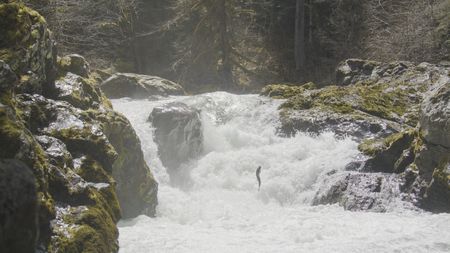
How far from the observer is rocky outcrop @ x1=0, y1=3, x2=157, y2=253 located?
5664 mm

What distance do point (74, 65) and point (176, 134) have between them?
316 cm

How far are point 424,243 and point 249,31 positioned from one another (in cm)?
2012

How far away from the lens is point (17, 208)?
4766mm

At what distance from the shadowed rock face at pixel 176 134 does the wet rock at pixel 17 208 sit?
23.9 ft

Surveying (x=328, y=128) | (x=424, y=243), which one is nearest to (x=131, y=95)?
(x=328, y=128)

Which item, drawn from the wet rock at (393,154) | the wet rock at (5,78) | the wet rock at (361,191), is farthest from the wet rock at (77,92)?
the wet rock at (393,154)

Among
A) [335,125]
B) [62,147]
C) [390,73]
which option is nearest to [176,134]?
[335,125]

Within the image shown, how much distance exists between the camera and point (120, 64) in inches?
1045

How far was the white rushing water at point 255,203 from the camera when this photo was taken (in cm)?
678

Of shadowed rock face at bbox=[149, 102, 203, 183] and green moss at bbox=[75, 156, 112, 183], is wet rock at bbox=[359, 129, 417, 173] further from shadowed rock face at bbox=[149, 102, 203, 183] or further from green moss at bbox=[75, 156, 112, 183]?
green moss at bbox=[75, 156, 112, 183]

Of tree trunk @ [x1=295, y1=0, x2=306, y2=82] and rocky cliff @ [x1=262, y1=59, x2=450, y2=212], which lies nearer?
rocky cliff @ [x1=262, y1=59, x2=450, y2=212]

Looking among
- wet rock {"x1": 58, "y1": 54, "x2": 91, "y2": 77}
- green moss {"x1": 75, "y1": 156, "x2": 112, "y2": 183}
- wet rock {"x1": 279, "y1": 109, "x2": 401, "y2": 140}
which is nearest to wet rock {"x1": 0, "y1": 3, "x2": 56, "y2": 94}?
wet rock {"x1": 58, "y1": 54, "x2": 91, "y2": 77}

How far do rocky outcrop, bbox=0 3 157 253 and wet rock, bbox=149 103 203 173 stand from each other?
2.30 m

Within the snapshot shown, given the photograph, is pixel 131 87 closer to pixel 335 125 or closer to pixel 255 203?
pixel 335 125
